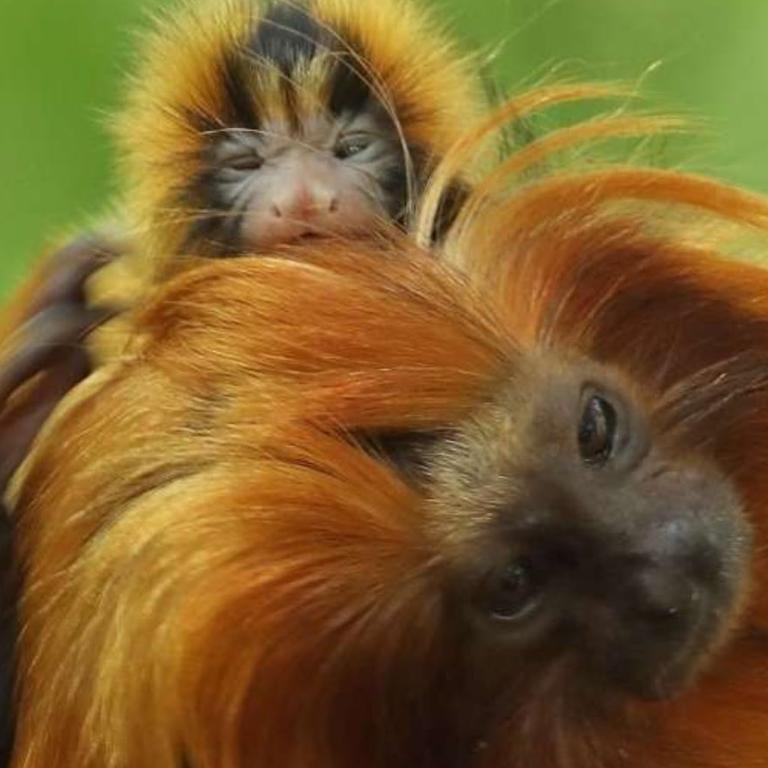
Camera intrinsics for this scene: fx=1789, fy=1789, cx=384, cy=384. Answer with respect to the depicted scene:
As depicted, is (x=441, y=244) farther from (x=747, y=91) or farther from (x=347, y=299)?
(x=747, y=91)

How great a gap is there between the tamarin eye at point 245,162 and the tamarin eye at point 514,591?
570 millimetres

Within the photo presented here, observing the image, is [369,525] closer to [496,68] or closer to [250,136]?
[250,136]

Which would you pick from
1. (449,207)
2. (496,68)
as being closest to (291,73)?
(449,207)

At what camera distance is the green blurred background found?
2273mm

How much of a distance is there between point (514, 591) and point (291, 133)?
1.98ft

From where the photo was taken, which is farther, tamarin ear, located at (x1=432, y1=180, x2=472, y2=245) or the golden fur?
tamarin ear, located at (x1=432, y1=180, x2=472, y2=245)

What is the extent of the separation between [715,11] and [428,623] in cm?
126

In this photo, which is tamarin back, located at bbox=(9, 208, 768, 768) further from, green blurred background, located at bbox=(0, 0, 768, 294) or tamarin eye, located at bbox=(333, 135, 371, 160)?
green blurred background, located at bbox=(0, 0, 768, 294)

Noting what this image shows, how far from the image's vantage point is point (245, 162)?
1772mm

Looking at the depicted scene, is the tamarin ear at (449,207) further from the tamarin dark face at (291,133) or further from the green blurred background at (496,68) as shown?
the green blurred background at (496,68)

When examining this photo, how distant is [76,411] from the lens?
4.75 ft

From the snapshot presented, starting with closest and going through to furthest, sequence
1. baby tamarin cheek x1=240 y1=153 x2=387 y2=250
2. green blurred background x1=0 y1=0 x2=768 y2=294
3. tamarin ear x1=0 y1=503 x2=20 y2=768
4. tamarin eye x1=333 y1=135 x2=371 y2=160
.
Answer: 1. tamarin ear x1=0 y1=503 x2=20 y2=768
2. baby tamarin cheek x1=240 y1=153 x2=387 y2=250
3. tamarin eye x1=333 y1=135 x2=371 y2=160
4. green blurred background x1=0 y1=0 x2=768 y2=294

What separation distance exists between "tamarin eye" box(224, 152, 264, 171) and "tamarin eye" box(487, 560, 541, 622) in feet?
1.87

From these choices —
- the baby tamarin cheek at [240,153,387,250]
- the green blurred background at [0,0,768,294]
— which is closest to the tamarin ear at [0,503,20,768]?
the baby tamarin cheek at [240,153,387,250]
